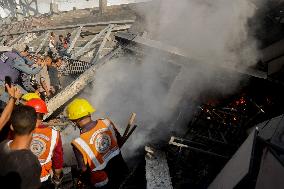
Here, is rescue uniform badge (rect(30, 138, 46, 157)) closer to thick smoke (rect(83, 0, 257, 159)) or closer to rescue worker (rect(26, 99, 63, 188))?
Result: rescue worker (rect(26, 99, 63, 188))

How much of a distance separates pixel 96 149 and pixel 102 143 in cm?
10

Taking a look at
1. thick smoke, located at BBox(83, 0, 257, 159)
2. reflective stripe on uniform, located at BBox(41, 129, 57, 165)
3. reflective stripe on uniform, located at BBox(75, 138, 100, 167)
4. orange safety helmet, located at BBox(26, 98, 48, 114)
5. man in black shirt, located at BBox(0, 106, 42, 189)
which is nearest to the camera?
man in black shirt, located at BBox(0, 106, 42, 189)

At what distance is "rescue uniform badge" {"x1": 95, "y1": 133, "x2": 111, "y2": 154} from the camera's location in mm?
3931

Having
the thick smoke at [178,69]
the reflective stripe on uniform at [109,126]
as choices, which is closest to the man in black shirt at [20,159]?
the reflective stripe on uniform at [109,126]

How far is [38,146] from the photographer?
12.9 ft

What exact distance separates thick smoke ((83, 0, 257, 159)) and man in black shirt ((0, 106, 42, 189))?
2.90 m

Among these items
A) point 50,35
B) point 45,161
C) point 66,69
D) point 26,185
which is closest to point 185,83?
point 45,161

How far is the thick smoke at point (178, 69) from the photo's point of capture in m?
5.96

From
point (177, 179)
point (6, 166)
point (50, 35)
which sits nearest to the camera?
point (6, 166)

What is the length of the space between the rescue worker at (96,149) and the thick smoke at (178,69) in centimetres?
143

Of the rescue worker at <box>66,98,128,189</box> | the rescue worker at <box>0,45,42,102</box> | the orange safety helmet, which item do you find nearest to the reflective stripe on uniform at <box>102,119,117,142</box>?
the rescue worker at <box>66,98,128,189</box>

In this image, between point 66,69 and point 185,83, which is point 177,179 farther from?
point 66,69

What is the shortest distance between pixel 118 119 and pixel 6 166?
418 centimetres

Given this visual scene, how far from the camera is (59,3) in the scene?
100 ft
